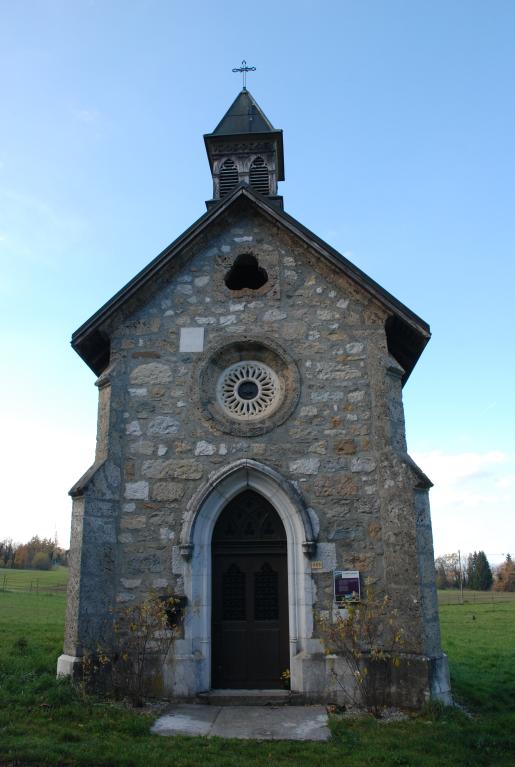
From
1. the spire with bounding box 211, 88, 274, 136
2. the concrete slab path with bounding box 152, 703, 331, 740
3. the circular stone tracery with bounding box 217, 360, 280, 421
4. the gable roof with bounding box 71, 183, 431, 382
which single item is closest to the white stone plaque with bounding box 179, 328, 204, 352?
the circular stone tracery with bounding box 217, 360, 280, 421

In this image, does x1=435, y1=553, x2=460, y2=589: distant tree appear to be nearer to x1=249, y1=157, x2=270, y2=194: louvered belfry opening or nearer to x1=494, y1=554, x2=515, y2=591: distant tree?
x1=494, y1=554, x2=515, y2=591: distant tree

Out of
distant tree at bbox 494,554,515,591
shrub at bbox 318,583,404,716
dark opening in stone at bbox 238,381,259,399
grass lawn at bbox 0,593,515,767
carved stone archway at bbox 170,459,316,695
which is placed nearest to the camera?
grass lawn at bbox 0,593,515,767

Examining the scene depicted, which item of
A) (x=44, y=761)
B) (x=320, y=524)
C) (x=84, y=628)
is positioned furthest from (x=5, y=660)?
(x=320, y=524)

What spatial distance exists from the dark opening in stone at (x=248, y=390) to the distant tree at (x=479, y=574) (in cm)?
5494

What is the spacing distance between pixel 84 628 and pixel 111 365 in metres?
4.06

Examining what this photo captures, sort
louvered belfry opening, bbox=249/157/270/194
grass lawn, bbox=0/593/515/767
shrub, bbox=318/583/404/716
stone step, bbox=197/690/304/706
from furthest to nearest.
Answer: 1. louvered belfry opening, bbox=249/157/270/194
2. stone step, bbox=197/690/304/706
3. shrub, bbox=318/583/404/716
4. grass lawn, bbox=0/593/515/767

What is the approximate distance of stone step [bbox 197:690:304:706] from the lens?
8.73 m

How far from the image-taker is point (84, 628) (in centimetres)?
899

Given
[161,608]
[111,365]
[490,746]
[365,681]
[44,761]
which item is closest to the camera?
[44,761]

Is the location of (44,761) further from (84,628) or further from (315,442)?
(315,442)

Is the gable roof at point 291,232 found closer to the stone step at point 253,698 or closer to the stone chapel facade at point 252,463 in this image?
the stone chapel facade at point 252,463

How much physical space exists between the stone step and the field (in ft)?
3.98

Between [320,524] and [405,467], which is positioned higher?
[405,467]

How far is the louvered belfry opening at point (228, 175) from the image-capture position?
14961 millimetres
